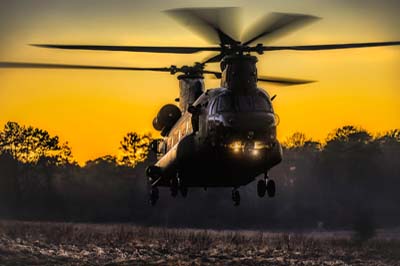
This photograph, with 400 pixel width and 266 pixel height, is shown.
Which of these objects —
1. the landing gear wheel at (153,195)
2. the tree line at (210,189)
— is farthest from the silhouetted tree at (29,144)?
the landing gear wheel at (153,195)

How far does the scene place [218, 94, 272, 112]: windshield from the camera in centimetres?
2202

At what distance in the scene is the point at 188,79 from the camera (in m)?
29.0

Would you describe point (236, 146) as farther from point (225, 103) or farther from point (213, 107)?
point (213, 107)

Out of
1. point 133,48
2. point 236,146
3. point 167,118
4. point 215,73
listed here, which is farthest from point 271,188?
point 167,118

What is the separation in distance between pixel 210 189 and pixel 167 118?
5717 cm

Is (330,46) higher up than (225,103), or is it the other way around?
(330,46)

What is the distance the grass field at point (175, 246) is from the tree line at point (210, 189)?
166 cm

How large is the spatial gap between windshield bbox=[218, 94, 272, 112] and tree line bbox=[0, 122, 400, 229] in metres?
54.8

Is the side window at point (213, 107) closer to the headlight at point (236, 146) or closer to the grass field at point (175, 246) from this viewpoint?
the headlight at point (236, 146)

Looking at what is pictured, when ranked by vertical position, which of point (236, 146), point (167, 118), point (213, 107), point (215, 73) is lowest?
point (236, 146)

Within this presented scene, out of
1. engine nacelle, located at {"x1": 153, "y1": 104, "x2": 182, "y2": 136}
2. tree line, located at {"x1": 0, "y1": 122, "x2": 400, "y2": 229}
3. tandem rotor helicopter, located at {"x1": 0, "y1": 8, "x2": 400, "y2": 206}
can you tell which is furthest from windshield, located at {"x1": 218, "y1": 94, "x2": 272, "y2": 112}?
tree line, located at {"x1": 0, "y1": 122, "x2": 400, "y2": 229}

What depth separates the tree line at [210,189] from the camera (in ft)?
256

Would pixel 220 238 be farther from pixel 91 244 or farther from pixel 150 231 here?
pixel 91 244

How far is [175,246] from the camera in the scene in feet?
289
